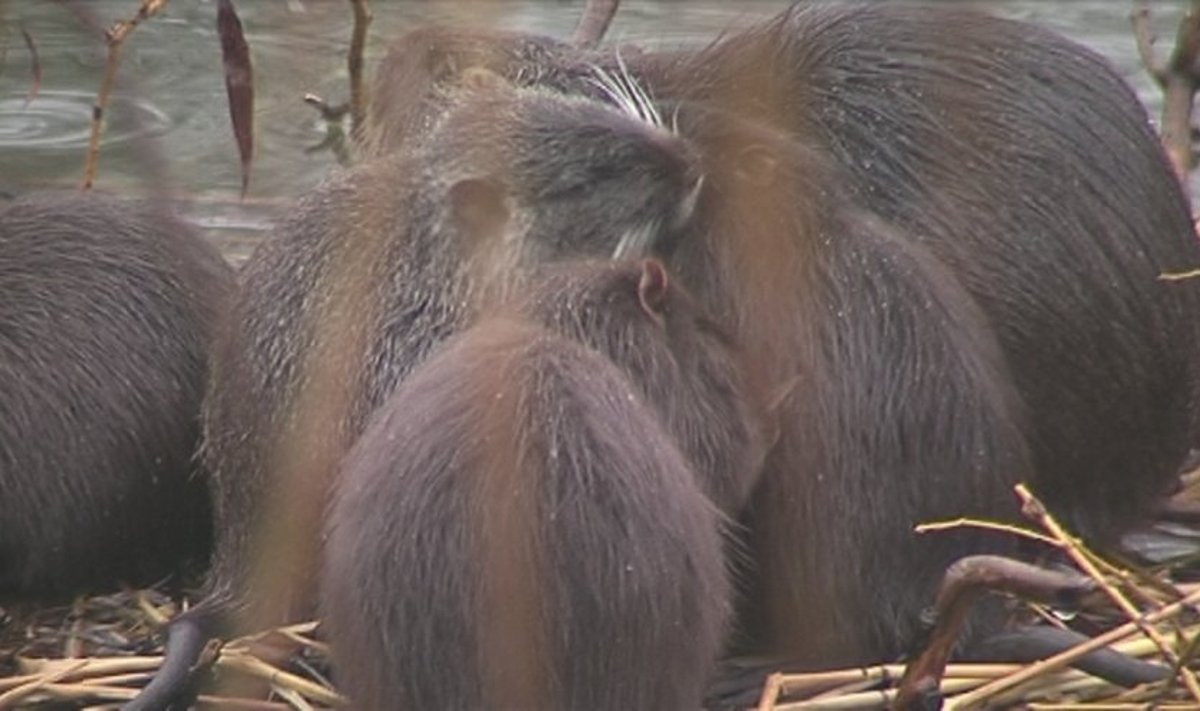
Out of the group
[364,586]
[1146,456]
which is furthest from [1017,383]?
[364,586]

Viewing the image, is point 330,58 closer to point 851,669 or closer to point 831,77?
point 831,77

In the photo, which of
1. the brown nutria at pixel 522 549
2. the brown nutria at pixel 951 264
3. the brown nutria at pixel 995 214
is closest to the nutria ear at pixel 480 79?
the brown nutria at pixel 995 214

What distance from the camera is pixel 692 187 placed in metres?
4.56

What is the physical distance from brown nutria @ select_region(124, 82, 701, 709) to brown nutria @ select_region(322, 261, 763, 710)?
45 centimetres

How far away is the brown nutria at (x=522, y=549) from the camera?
373cm

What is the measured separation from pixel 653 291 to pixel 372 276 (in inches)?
19.5

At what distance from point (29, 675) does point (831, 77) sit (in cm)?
149

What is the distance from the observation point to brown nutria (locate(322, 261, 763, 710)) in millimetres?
3734

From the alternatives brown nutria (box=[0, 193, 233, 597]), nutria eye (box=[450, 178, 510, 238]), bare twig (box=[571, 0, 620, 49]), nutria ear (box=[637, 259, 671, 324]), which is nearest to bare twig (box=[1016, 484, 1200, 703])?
nutria ear (box=[637, 259, 671, 324])

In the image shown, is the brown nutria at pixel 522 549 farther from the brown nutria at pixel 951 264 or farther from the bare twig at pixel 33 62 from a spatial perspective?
the bare twig at pixel 33 62

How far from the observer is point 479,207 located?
14.9ft

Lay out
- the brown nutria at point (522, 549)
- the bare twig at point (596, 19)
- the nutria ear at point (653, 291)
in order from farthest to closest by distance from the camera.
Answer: the bare twig at point (596, 19) < the nutria ear at point (653, 291) < the brown nutria at point (522, 549)

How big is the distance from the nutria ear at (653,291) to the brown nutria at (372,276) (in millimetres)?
303

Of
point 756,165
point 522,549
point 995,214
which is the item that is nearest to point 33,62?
point 756,165
